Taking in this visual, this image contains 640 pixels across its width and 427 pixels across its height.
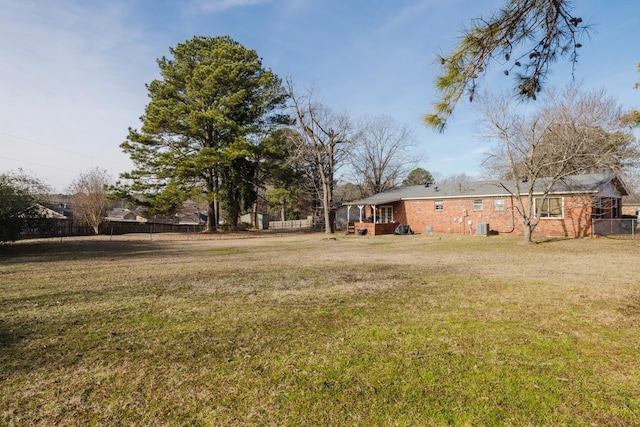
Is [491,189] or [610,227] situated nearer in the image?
→ [610,227]

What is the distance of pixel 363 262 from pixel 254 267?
3.43 m

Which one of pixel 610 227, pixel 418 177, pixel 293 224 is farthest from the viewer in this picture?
pixel 418 177

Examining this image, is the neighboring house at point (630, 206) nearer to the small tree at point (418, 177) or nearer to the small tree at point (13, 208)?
the small tree at point (418, 177)

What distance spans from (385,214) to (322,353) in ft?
86.5

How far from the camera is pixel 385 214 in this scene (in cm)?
2928

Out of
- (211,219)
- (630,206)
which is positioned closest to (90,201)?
(211,219)

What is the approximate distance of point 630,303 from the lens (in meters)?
5.39

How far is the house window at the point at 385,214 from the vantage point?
95.4 ft

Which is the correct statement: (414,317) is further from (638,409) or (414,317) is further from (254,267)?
(254,267)

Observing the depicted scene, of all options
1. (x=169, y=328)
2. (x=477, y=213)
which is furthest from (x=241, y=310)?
(x=477, y=213)

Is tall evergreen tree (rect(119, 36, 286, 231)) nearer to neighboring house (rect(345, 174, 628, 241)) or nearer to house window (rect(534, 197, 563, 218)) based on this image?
neighboring house (rect(345, 174, 628, 241))

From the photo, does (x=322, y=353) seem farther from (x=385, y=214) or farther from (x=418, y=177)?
(x=418, y=177)

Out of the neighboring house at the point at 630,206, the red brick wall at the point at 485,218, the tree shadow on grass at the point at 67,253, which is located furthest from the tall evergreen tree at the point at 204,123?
the neighboring house at the point at 630,206

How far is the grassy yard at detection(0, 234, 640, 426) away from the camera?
2539 millimetres
